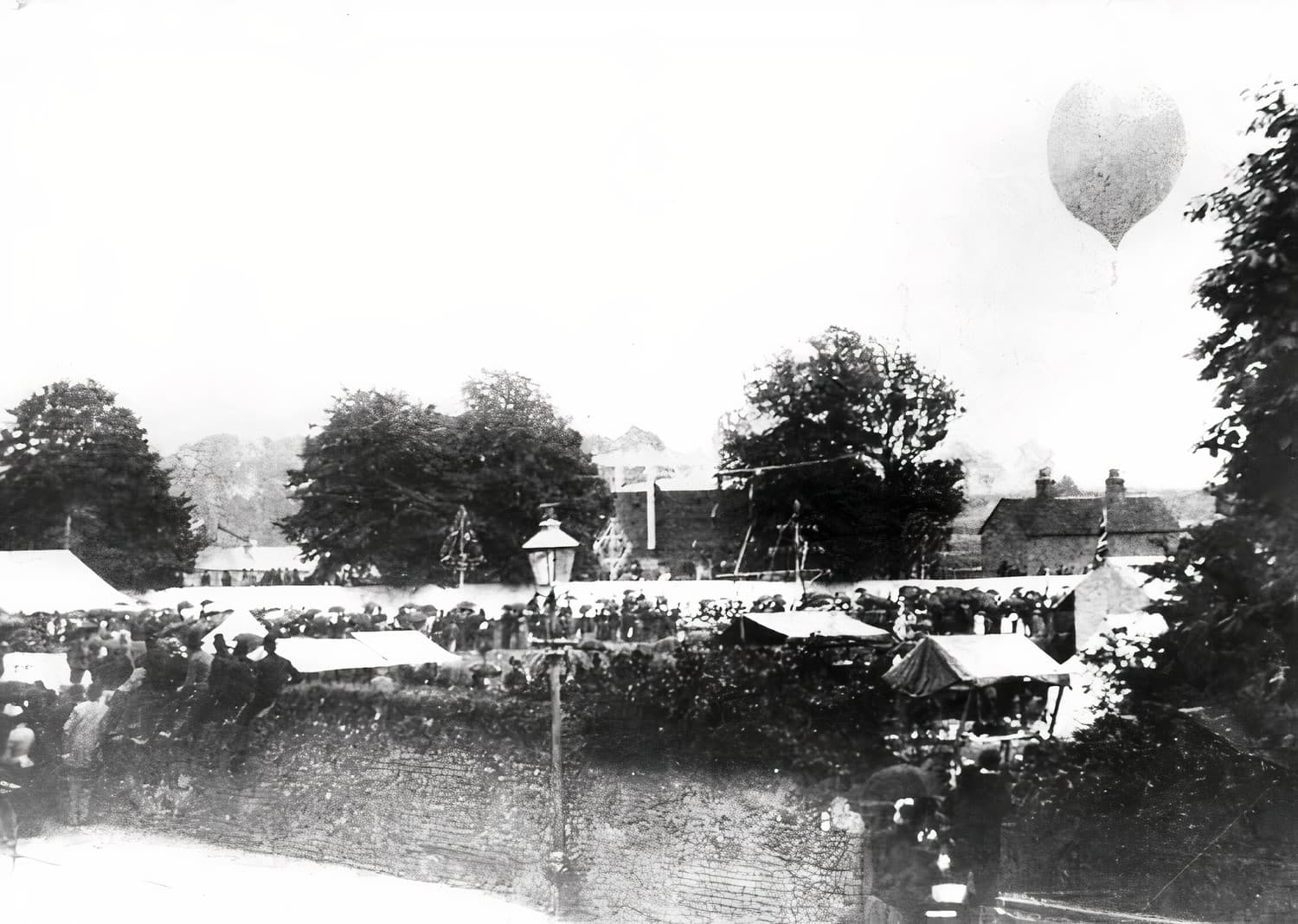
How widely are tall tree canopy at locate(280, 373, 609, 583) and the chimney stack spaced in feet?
7.23

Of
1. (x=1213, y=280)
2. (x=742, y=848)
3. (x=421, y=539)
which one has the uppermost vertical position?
(x=1213, y=280)

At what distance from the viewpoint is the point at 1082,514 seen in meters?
4.23

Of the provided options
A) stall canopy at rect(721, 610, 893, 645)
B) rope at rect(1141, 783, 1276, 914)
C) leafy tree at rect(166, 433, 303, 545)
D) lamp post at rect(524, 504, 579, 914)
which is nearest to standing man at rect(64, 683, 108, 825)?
leafy tree at rect(166, 433, 303, 545)

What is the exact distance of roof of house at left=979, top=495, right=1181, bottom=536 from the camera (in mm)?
4152

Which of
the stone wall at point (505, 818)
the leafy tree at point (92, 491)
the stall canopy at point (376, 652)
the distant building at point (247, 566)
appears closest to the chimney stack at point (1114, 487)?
the stone wall at point (505, 818)

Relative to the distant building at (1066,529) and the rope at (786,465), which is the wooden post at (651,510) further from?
the distant building at (1066,529)

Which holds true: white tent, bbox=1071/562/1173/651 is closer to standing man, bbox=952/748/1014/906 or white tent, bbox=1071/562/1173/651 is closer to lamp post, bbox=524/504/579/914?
standing man, bbox=952/748/1014/906

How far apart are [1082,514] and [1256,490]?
2.22 feet

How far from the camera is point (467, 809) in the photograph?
15.3 ft

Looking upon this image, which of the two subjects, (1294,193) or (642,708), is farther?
(642,708)

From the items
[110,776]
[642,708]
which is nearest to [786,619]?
[642,708]

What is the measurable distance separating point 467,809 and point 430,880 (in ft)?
1.21

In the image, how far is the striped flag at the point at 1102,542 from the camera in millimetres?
4129

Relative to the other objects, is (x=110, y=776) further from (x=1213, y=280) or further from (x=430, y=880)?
(x=1213, y=280)
